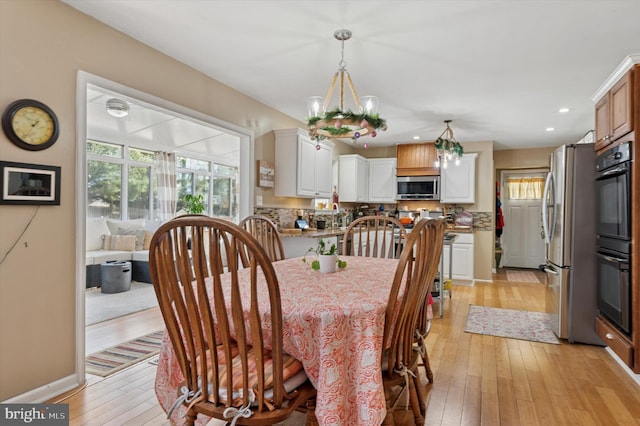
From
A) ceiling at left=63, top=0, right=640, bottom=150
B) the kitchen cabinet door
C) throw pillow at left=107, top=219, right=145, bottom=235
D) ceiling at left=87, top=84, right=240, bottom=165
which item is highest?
ceiling at left=87, top=84, right=240, bottom=165

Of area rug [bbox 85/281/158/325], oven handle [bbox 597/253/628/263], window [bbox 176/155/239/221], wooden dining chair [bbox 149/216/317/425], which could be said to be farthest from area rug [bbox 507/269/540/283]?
wooden dining chair [bbox 149/216/317/425]

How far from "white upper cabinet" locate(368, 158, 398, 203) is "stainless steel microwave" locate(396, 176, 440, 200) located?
0.52 ft

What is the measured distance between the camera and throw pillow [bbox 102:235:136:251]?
19.7ft

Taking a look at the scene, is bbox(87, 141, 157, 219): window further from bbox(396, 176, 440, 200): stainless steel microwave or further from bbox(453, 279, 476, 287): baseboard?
bbox(453, 279, 476, 287): baseboard

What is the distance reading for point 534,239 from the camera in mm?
7508

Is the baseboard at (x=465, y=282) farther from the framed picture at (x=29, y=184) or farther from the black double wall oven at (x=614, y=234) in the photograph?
the framed picture at (x=29, y=184)

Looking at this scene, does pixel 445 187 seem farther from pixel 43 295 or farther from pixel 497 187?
pixel 43 295

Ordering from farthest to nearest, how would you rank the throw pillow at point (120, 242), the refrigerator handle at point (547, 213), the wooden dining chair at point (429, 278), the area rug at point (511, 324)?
the throw pillow at point (120, 242) → the refrigerator handle at point (547, 213) → the area rug at point (511, 324) → the wooden dining chair at point (429, 278)

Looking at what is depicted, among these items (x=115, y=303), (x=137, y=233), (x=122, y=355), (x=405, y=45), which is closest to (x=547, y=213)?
(x=405, y=45)

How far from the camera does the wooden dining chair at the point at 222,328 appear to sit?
1.17 metres

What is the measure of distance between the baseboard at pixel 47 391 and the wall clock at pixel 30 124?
54.1 inches

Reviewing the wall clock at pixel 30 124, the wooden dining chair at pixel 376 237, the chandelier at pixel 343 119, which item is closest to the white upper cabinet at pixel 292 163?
the wooden dining chair at pixel 376 237

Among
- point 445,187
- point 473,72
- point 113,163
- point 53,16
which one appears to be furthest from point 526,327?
point 113,163

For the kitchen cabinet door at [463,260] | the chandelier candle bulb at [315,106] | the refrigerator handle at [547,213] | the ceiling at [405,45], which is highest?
the ceiling at [405,45]
